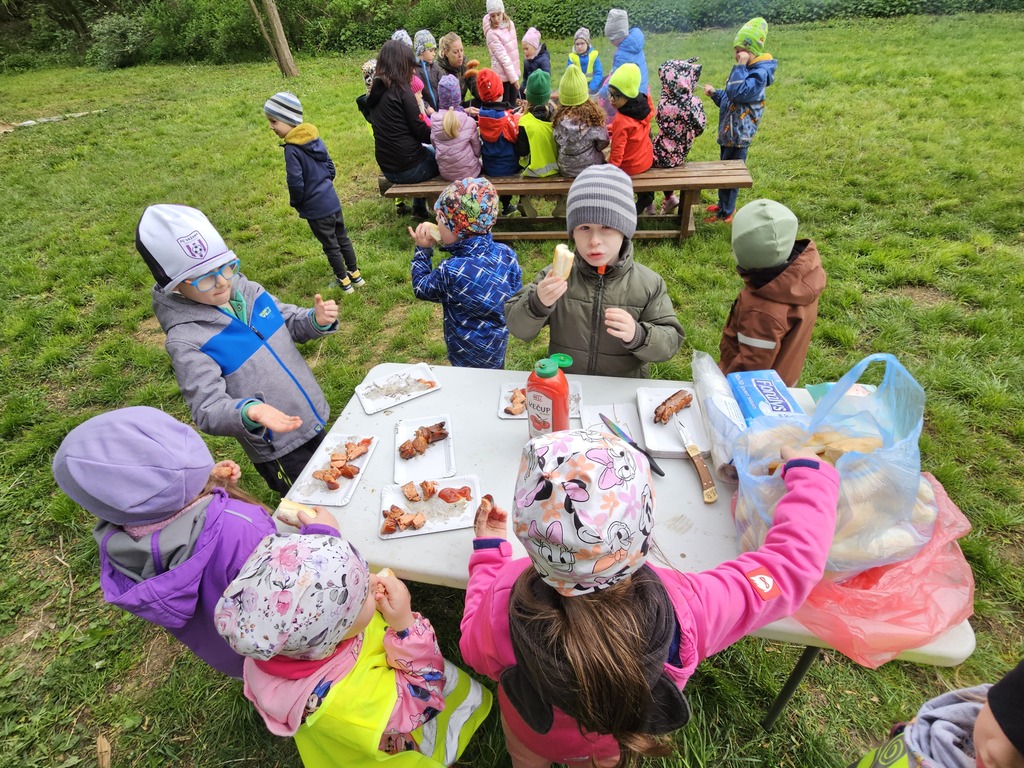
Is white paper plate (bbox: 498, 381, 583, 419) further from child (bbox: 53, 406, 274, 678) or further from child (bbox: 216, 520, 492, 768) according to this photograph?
child (bbox: 53, 406, 274, 678)

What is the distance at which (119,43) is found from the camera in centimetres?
1716

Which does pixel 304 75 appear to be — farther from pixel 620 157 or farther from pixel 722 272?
pixel 722 272

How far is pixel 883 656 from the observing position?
131 cm

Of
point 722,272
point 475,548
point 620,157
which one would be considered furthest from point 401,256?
point 475,548

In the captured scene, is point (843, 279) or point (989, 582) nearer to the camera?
point (989, 582)

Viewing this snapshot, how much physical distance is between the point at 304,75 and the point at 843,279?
12.8 meters

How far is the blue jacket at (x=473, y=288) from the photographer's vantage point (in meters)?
2.65

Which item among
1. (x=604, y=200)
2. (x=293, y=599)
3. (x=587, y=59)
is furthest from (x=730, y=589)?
(x=587, y=59)

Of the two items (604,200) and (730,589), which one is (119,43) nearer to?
(604,200)

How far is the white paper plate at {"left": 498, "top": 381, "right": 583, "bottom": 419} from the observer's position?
2037mm

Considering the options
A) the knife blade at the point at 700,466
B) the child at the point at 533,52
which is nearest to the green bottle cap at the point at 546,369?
the knife blade at the point at 700,466

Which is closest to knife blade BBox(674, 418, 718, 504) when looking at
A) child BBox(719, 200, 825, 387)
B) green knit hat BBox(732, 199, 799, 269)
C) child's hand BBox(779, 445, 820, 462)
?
child's hand BBox(779, 445, 820, 462)

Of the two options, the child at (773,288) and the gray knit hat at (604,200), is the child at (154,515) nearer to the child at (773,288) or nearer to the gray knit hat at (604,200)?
the gray knit hat at (604,200)

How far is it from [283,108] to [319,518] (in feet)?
12.5
